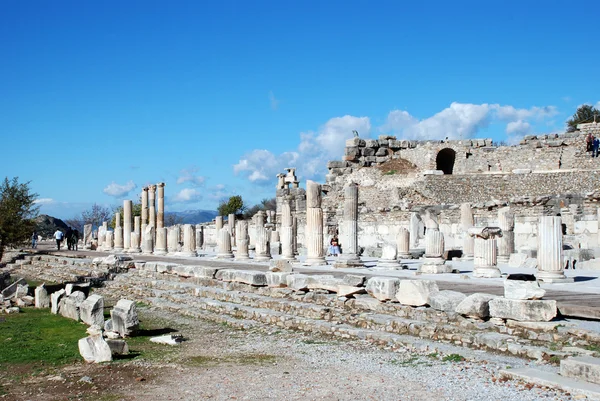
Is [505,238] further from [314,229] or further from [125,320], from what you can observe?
[125,320]

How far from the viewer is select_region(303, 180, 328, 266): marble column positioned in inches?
759

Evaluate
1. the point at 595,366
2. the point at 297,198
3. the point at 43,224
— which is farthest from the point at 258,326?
the point at 43,224

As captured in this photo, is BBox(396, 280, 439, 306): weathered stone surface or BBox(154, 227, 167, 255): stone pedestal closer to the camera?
BBox(396, 280, 439, 306): weathered stone surface

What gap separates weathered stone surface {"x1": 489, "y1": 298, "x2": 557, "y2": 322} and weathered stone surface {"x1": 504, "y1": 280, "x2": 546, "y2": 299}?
0.12 m

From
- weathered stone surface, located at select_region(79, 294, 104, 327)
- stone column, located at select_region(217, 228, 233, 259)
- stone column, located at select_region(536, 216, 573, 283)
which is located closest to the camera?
stone column, located at select_region(536, 216, 573, 283)

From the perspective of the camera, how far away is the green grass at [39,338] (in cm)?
1019

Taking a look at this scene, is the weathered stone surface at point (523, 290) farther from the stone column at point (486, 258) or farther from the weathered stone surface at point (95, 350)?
the weathered stone surface at point (95, 350)

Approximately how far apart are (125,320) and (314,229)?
27.9 feet

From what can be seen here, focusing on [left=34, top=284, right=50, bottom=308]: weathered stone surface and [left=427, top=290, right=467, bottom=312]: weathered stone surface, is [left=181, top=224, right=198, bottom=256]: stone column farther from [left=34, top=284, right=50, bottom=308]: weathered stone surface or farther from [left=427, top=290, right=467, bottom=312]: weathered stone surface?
[left=427, top=290, right=467, bottom=312]: weathered stone surface

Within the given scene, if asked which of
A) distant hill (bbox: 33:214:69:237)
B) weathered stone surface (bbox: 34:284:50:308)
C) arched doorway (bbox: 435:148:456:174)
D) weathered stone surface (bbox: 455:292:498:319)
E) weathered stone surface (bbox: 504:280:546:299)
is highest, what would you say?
arched doorway (bbox: 435:148:456:174)

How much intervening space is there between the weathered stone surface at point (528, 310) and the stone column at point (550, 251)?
13.0 feet

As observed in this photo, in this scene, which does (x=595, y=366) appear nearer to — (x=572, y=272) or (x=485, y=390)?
(x=485, y=390)

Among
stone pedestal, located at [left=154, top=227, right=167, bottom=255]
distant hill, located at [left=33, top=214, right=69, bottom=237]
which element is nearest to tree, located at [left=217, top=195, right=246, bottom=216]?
distant hill, located at [left=33, top=214, right=69, bottom=237]

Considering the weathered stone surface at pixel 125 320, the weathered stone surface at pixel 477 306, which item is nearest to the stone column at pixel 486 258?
the weathered stone surface at pixel 477 306
